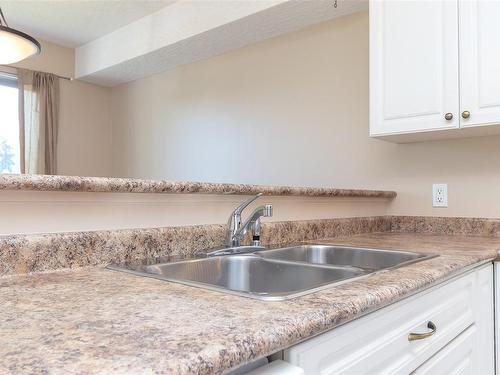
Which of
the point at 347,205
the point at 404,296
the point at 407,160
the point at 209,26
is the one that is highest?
the point at 209,26

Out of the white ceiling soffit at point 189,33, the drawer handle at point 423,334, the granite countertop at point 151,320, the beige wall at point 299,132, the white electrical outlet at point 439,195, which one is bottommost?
the drawer handle at point 423,334

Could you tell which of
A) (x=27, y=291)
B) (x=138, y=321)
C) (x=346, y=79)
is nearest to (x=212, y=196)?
(x=27, y=291)

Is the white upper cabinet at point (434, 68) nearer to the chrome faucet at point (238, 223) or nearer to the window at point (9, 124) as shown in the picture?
the chrome faucet at point (238, 223)

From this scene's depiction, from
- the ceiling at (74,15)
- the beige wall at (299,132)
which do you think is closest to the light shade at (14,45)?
the ceiling at (74,15)

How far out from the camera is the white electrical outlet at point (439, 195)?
6.98ft

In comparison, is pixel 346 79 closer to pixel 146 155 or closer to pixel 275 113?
pixel 275 113

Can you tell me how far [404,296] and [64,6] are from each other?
3.25 metres

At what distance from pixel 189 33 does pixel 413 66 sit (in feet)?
5.25

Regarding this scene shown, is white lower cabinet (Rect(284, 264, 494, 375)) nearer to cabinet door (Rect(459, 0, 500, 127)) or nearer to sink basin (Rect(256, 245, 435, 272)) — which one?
sink basin (Rect(256, 245, 435, 272))

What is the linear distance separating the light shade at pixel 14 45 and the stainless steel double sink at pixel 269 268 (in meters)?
1.66

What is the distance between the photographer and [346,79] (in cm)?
253

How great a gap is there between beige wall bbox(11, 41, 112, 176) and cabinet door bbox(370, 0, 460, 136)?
2997 millimetres

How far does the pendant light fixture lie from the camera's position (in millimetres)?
2096

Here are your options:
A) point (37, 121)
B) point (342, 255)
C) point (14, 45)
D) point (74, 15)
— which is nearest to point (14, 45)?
point (14, 45)
